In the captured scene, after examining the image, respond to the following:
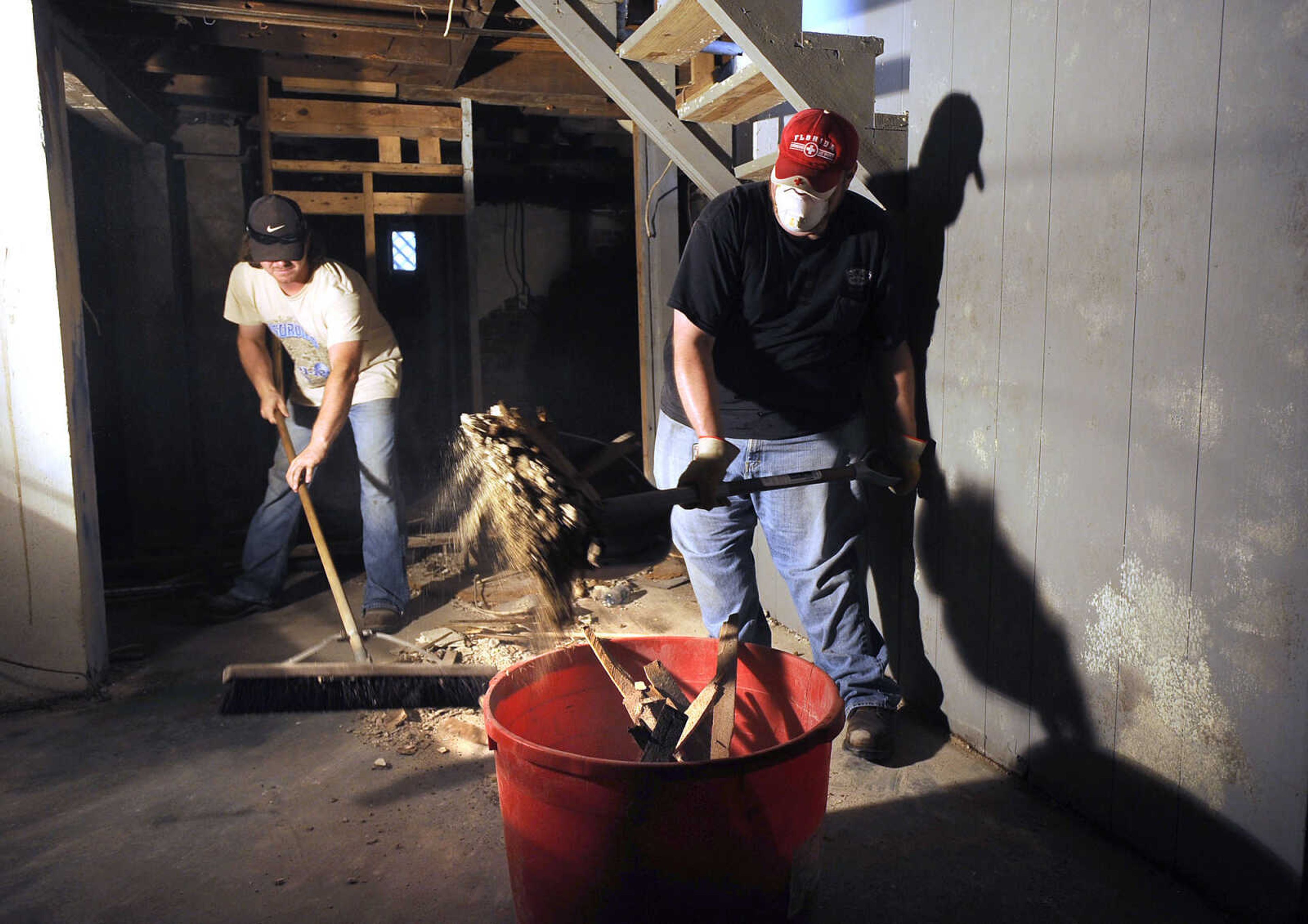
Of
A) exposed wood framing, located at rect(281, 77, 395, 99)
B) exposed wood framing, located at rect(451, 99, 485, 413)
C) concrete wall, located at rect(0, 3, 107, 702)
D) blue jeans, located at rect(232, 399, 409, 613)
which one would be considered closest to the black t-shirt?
blue jeans, located at rect(232, 399, 409, 613)

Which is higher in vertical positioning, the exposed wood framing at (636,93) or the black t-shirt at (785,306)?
the exposed wood framing at (636,93)

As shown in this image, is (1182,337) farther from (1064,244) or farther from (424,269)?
(424,269)

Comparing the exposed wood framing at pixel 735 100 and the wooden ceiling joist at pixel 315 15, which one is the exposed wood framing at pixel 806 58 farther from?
the wooden ceiling joist at pixel 315 15

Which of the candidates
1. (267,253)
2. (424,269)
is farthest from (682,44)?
(424,269)

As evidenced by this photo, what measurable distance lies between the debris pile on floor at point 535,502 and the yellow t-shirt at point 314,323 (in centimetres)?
217

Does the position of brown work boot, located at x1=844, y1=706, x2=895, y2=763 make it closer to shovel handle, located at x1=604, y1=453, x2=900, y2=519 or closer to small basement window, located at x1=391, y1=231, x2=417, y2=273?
shovel handle, located at x1=604, y1=453, x2=900, y2=519

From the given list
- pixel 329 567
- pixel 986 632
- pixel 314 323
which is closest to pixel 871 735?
pixel 986 632

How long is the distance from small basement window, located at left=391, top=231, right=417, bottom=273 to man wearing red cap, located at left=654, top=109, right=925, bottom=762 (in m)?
5.03

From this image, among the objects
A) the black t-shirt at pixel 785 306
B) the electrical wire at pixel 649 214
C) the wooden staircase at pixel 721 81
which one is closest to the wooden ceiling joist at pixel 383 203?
the electrical wire at pixel 649 214

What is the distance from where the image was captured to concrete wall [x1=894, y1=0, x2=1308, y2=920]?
1.78m

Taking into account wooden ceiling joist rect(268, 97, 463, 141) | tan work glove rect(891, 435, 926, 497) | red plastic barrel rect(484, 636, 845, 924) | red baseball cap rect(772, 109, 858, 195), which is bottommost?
red plastic barrel rect(484, 636, 845, 924)

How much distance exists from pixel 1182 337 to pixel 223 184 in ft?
17.6

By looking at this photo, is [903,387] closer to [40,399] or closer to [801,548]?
[801,548]

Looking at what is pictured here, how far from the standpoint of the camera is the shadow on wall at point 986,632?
2006mm
